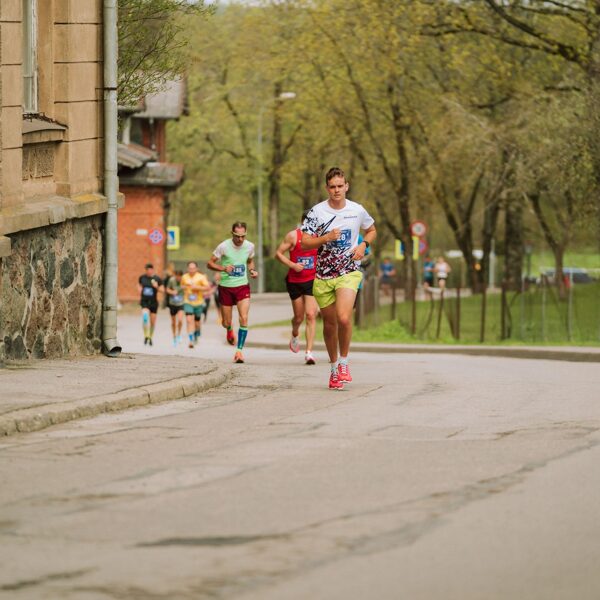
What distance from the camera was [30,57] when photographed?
54.5 ft

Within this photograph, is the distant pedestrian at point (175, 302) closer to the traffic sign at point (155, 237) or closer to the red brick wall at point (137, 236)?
the traffic sign at point (155, 237)

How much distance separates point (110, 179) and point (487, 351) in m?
10.2

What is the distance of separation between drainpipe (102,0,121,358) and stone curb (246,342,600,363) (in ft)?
28.6

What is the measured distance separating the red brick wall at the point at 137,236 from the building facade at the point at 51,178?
144 feet

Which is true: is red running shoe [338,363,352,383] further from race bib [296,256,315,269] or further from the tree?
the tree

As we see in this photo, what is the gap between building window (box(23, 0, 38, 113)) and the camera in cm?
1653

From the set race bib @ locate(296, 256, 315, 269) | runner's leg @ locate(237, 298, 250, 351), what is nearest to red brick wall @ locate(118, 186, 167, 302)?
runner's leg @ locate(237, 298, 250, 351)

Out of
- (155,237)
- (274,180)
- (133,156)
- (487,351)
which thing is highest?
(274,180)

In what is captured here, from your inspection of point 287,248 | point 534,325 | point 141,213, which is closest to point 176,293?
point 534,325

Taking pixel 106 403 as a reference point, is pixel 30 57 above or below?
above

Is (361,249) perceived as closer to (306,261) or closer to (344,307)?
(344,307)

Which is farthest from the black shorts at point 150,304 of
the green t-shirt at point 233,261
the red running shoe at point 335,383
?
the red running shoe at point 335,383

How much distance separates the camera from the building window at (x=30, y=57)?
16.5 metres

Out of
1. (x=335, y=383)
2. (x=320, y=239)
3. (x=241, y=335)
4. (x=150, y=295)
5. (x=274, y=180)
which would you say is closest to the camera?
(x=320, y=239)
